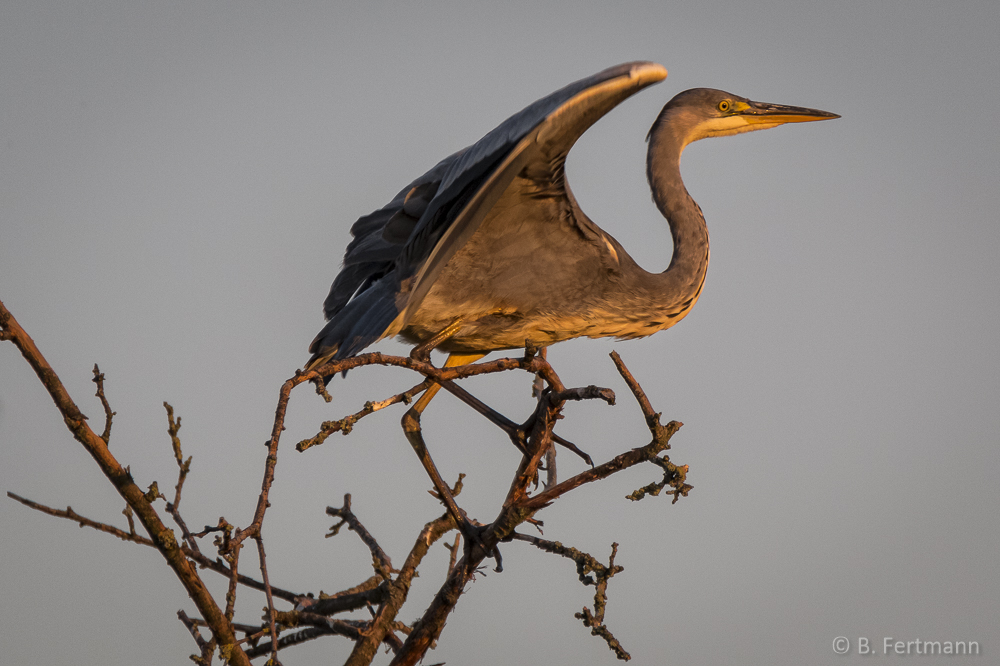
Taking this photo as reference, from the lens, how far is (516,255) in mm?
3852

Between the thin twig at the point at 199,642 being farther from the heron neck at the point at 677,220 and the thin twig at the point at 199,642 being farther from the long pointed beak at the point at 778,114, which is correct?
the long pointed beak at the point at 778,114

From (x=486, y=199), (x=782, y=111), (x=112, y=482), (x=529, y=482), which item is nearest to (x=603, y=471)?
(x=529, y=482)

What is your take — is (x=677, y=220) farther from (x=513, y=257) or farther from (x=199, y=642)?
(x=199, y=642)

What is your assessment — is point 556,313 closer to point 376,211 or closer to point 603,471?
point 376,211

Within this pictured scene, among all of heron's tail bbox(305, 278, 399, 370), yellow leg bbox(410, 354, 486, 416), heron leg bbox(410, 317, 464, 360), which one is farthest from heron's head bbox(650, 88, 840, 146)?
heron's tail bbox(305, 278, 399, 370)

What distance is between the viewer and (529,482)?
113 inches

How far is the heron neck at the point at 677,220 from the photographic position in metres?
4.23

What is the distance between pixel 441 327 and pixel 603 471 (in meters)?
1.72

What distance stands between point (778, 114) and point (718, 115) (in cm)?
43

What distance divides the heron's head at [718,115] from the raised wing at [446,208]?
1762 millimetres

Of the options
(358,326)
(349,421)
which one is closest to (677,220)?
(358,326)

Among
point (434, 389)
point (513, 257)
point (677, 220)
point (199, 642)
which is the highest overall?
point (677, 220)

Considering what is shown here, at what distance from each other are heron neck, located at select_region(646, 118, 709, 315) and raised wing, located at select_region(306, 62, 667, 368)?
1059 mm

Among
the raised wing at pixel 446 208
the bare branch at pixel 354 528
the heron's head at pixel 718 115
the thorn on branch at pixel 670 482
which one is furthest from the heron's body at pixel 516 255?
the thorn on branch at pixel 670 482
